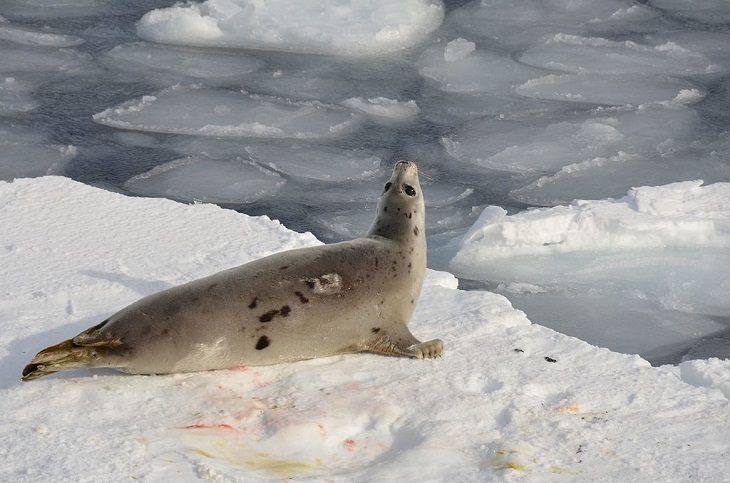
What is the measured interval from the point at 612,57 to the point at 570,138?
5.06ft

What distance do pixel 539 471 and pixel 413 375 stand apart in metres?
0.60

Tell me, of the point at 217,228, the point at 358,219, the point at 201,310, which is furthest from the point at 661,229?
the point at 201,310

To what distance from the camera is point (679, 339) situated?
443 cm

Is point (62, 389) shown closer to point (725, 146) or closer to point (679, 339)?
point (679, 339)

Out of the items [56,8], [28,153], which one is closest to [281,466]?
[28,153]

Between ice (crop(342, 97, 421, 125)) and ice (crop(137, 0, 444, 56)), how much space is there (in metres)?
0.92

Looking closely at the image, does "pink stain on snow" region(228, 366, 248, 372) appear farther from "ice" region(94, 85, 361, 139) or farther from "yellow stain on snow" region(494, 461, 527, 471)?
"ice" region(94, 85, 361, 139)

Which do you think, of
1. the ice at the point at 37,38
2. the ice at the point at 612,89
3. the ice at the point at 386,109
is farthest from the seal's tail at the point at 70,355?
the ice at the point at 37,38

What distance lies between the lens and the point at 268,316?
3072 mm

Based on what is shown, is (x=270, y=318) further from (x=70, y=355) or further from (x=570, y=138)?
(x=570, y=138)

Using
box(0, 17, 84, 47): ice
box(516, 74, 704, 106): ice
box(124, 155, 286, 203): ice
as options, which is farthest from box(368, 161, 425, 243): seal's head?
box(0, 17, 84, 47): ice

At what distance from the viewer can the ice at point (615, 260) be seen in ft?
15.2

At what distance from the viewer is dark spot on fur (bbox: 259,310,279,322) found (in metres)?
A: 3.06

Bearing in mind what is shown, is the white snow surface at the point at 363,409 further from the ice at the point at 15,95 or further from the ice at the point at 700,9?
the ice at the point at 700,9
